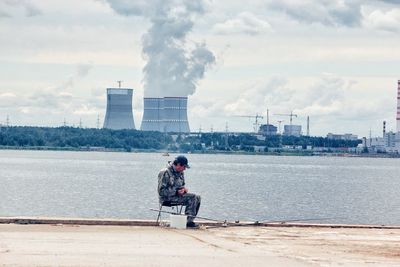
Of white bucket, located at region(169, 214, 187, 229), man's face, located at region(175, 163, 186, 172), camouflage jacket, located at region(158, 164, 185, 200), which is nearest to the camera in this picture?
white bucket, located at region(169, 214, 187, 229)

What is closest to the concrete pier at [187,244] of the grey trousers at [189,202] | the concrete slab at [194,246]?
the concrete slab at [194,246]

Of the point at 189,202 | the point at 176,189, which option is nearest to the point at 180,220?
the point at 189,202

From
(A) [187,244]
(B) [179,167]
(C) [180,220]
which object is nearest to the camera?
(A) [187,244]

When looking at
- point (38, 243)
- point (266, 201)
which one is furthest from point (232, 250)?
point (266, 201)

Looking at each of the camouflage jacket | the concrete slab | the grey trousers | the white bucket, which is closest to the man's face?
the camouflage jacket

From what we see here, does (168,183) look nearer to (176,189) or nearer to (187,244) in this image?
(176,189)

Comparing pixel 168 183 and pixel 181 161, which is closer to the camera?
pixel 181 161

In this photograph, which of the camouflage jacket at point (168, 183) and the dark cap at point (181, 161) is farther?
the camouflage jacket at point (168, 183)

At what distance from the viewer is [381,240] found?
17.5m

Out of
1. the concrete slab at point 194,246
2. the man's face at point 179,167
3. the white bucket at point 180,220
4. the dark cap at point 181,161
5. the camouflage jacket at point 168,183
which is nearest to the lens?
the concrete slab at point 194,246

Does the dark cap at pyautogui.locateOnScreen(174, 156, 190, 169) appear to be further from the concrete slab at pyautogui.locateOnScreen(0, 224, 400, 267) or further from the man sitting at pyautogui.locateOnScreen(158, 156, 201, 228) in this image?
the concrete slab at pyautogui.locateOnScreen(0, 224, 400, 267)

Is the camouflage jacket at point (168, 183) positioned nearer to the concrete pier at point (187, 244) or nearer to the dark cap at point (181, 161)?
the dark cap at point (181, 161)

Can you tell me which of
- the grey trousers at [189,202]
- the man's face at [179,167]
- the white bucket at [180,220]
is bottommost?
the white bucket at [180,220]

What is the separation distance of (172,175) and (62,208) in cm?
3727
